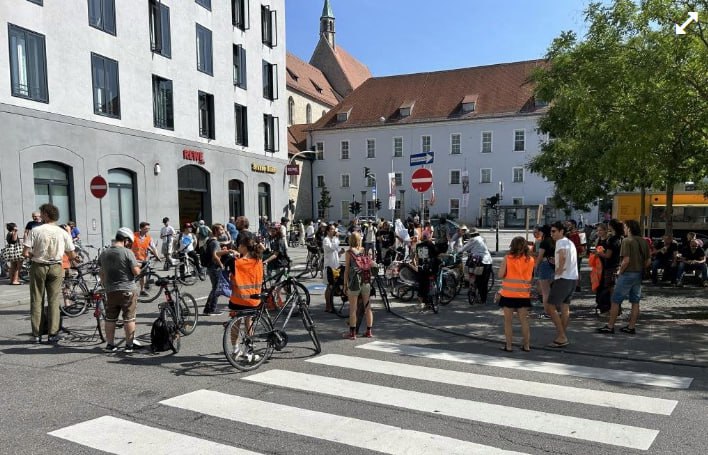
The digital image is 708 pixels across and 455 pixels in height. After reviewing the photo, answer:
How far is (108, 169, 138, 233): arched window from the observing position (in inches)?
787

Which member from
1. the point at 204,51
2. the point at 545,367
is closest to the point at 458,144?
the point at 204,51

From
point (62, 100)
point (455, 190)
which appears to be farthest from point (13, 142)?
point (455, 190)

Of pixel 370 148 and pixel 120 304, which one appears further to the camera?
pixel 370 148

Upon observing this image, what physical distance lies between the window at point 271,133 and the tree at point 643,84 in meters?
20.9

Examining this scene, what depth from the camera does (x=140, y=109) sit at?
21.1 m

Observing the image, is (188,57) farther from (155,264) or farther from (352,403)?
(352,403)

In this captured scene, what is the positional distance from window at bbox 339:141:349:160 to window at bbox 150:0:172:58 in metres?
38.7

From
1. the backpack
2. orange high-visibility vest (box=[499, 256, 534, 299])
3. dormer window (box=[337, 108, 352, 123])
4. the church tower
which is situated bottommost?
the backpack

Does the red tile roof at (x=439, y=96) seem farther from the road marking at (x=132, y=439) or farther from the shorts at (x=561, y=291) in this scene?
the road marking at (x=132, y=439)

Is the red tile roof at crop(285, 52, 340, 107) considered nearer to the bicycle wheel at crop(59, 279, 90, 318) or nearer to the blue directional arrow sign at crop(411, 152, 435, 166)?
the blue directional arrow sign at crop(411, 152, 435, 166)

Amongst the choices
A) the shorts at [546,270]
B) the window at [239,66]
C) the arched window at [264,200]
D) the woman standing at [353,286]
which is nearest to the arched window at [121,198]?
the window at [239,66]

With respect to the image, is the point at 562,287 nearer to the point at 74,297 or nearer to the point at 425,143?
the point at 74,297

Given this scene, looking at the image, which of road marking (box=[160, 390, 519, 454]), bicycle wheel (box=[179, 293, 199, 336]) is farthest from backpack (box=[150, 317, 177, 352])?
road marking (box=[160, 390, 519, 454])

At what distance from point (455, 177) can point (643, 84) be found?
4843cm
